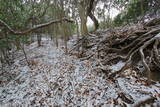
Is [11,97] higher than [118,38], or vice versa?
[118,38]

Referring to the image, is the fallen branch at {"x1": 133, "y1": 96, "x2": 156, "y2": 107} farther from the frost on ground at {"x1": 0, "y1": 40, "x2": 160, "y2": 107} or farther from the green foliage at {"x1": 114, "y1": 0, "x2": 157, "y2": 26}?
the green foliage at {"x1": 114, "y1": 0, "x2": 157, "y2": 26}

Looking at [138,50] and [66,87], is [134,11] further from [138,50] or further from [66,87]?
[66,87]

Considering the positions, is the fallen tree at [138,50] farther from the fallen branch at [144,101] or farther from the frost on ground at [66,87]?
the fallen branch at [144,101]

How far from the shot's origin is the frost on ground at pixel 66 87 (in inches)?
111

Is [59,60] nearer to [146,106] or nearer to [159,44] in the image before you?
[159,44]

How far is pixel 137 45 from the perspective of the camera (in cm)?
379

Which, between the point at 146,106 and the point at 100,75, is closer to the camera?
the point at 146,106

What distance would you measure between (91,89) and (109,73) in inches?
26.2

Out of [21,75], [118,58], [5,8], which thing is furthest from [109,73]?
[5,8]

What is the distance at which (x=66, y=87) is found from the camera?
3613mm

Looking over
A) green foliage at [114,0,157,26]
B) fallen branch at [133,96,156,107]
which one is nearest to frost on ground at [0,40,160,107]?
fallen branch at [133,96,156,107]

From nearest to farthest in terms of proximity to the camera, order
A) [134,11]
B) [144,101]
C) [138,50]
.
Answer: [144,101]
[138,50]
[134,11]

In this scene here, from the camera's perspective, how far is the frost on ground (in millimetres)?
2832

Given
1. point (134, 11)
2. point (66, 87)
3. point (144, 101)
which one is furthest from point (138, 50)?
point (134, 11)
